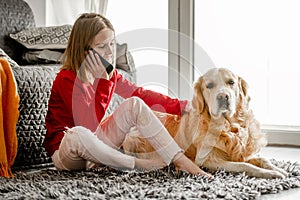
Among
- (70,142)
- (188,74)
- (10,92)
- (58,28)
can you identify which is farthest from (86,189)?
(188,74)

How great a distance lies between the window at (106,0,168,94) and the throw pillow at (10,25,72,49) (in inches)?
23.8

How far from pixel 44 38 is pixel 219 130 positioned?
4.09 ft

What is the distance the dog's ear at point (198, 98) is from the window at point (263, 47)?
122 cm

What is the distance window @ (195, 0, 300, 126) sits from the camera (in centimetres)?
331

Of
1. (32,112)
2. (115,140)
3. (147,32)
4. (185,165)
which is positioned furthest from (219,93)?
(147,32)

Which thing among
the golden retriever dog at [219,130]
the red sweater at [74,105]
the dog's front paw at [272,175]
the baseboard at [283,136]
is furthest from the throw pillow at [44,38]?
the dog's front paw at [272,175]

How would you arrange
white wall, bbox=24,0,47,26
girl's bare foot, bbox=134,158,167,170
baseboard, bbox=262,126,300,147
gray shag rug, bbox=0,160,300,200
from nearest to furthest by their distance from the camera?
gray shag rug, bbox=0,160,300,200
girl's bare foot, bbox=134,158,167,170
baseboard, bbox=262,126,300,147
white wall, bbox=24,0,47,26

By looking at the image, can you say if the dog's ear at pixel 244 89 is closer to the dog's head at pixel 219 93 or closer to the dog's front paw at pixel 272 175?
the dog's head at pixel 219 93

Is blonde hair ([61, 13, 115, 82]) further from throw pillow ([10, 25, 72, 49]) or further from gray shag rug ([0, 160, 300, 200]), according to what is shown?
throw pillow ([10, 25, 72, 49])

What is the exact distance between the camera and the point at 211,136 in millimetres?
2195

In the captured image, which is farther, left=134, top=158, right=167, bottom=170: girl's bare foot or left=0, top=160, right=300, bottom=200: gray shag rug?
left=134, top=158, right=167, bottom=170: girl's bare foot

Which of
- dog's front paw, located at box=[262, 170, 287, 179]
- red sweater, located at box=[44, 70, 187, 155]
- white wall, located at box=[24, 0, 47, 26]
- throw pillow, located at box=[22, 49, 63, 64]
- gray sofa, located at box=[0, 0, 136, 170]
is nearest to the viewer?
dog's front paw, located at box=[262, 170, 287, 179]

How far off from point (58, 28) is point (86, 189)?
1.45m

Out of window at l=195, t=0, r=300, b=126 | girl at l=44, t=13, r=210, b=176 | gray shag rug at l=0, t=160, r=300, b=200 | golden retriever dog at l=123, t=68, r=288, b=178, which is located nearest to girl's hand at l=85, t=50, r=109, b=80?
girl at l=44, t=13, r=210, b=176
